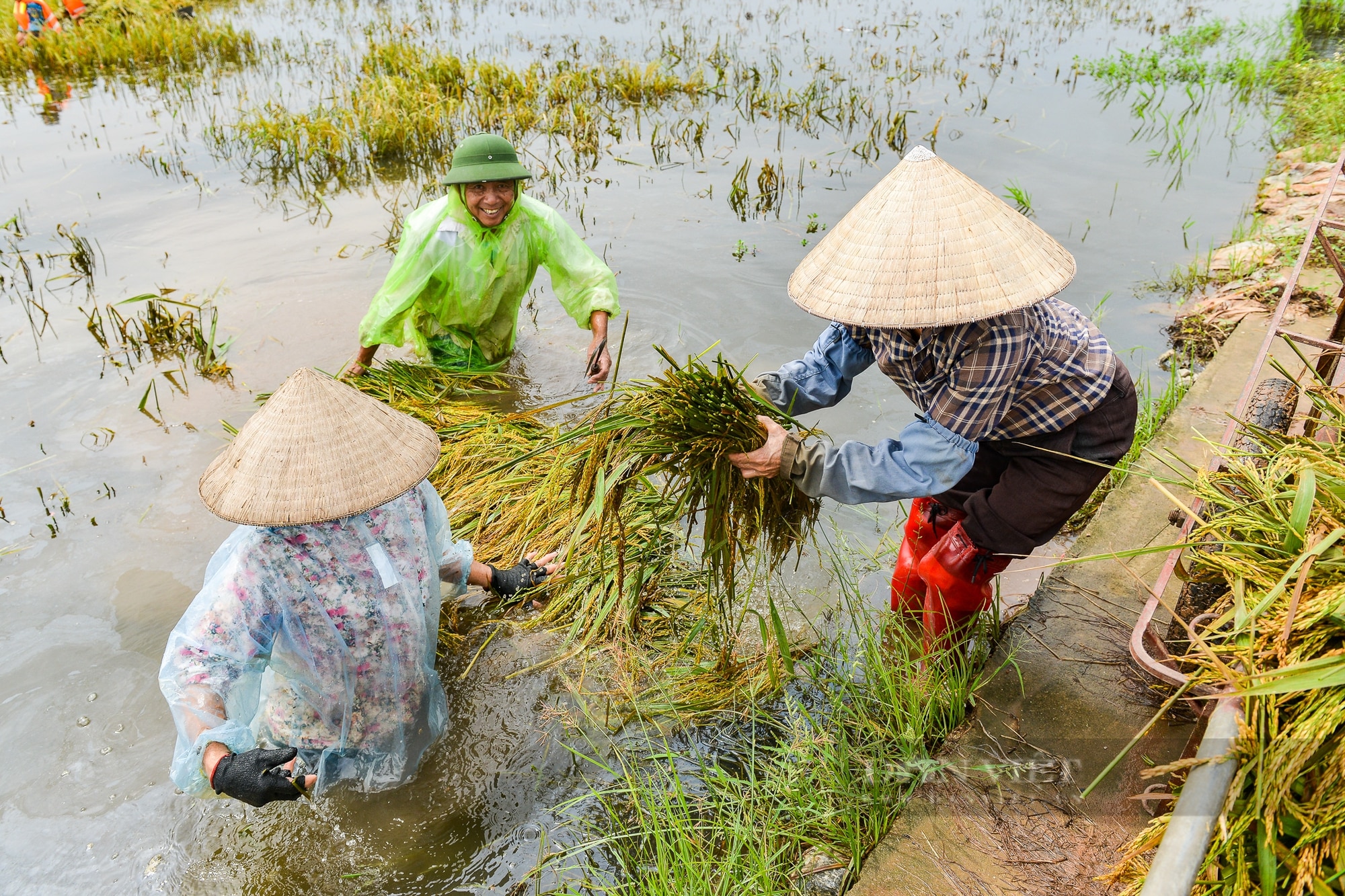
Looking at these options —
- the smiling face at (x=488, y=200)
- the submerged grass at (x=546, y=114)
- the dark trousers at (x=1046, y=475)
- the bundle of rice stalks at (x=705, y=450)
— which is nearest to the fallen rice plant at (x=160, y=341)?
the smiling face at (x=488, y=200)

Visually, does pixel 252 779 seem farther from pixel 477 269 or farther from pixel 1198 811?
pixel 477 269

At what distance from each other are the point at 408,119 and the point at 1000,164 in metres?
5.22

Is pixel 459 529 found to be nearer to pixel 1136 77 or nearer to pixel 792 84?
pixel 792 84

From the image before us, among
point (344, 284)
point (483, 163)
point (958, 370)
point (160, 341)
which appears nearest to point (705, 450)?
point (958, 370)

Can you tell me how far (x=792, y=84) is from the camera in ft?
31.7

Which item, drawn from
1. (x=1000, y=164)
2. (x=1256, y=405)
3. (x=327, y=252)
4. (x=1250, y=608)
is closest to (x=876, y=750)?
(x=1250, y=608)

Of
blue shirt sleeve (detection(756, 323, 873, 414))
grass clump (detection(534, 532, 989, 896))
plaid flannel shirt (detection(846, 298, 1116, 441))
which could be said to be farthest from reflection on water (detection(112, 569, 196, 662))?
plaid flannel shirt (detection(846, 298, 1116, 441))

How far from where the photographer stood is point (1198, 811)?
116 centimetres

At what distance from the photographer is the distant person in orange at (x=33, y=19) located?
10773 mm

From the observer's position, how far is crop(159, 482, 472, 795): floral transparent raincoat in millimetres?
1896

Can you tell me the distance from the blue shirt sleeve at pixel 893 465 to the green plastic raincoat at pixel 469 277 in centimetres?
201

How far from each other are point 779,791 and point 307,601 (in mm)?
1243

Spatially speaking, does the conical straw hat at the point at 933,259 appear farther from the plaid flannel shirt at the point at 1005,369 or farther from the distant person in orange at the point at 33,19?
the distant person in orange at the point at 33,19

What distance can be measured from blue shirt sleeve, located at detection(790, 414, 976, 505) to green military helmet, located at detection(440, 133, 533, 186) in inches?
78.4
